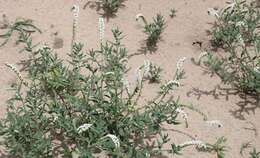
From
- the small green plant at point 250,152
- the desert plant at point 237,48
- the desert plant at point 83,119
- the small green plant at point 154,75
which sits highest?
the desert plant at point 237,48

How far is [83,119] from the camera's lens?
168 inches

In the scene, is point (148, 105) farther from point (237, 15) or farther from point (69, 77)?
→ point (237, 15)

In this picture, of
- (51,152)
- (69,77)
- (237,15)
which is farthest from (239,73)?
(51,152)

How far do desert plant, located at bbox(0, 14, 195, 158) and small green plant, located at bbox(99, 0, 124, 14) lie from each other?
3.75 feet

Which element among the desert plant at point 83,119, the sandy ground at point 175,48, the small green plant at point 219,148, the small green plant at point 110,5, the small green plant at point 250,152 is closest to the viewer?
the desert plant at point 83,119

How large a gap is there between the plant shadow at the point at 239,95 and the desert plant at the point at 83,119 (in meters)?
0.55

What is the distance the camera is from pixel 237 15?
5.45m

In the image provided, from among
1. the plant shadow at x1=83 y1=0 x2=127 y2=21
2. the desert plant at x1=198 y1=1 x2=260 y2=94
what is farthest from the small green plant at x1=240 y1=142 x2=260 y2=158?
the plant shadow at x1=83 y1=0 x2=127 y2=21

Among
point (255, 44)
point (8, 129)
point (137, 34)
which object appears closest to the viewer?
point (8, 129)

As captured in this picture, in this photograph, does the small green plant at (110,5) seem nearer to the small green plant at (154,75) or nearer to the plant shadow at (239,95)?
the small green plant at (154,75)

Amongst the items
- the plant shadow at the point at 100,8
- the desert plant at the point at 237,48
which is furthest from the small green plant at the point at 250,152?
the plant shadow at the point at 100,8

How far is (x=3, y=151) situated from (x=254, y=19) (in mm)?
A: 3013

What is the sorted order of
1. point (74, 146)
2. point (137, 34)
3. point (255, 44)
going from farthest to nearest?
point (137, 34) → point (255, 44) → point (74, 146)

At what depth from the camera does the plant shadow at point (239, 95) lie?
4.85 meters
